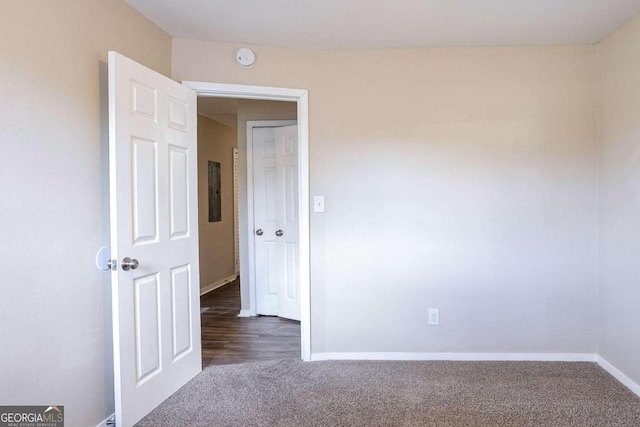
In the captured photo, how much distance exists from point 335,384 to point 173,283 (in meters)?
1.23

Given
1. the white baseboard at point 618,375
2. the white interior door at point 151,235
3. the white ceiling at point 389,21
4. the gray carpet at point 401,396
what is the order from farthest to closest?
1. the white baseboard at point 618,375
2. the white ceiling at point 389,21
3. the gray carpet at point 401,396
4. the white interior door at point 151,235

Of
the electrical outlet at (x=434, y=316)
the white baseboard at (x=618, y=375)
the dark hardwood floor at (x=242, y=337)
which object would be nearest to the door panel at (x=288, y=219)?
the dark hardwood floor at (x=242, y=337)

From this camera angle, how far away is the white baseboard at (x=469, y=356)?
2621mm

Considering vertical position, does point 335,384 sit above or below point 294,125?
below

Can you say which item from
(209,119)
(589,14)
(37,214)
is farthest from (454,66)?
(209,119)

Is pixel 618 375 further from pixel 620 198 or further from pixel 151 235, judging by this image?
pixel 151 235

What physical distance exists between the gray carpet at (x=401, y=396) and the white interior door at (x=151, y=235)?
0.23m

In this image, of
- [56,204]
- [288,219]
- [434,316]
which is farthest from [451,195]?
[56,204]

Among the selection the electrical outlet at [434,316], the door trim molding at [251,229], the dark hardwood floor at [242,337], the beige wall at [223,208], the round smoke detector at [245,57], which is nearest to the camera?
the round smoke detector at [245,57]

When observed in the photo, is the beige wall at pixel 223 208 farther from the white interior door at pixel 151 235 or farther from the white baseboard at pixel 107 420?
the white baseboard at pixel 107 420

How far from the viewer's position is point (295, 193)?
12.0ft

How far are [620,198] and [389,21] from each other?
1905 mm

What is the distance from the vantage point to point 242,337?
321 cm

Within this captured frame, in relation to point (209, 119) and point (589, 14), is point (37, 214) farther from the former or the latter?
point (209, 119)
